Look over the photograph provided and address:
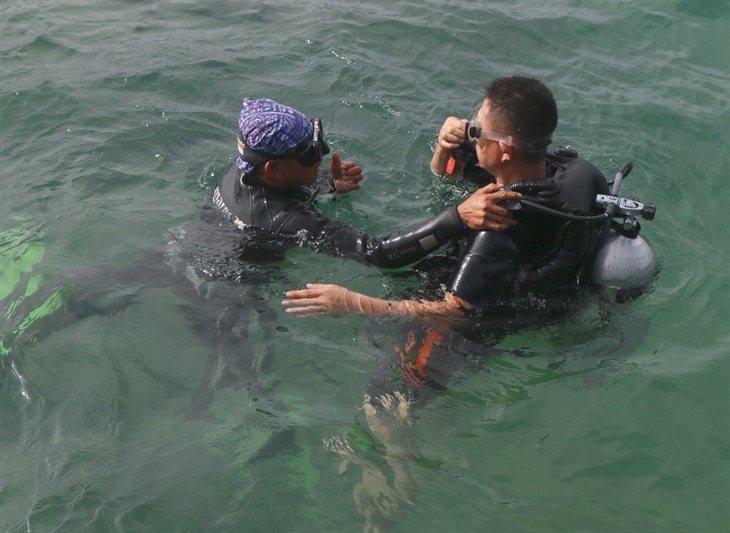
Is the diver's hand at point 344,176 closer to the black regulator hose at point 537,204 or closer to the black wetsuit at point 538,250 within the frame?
the black wetsuit at point 538,250

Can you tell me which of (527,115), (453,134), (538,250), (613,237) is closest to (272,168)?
(453,134)

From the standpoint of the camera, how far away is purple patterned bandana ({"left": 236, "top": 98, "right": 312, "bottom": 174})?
4.86m

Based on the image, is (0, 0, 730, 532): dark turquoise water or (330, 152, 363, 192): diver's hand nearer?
(0, 0, 730, 532): dark turquoise water

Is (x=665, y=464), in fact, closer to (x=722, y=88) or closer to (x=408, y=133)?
(x=408, y=133)

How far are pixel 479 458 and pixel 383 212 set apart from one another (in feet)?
8.28

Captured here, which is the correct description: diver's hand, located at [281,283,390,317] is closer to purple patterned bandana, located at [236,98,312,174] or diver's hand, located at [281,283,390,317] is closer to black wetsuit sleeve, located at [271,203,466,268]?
black wetsuit sleeve, located at [271,203,466,268]

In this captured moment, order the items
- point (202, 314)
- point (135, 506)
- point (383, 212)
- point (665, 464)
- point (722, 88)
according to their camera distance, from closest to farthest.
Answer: point (135, 506) < point (665, 464) < point (202, 314) < point (383, 212) < point (722, 88)

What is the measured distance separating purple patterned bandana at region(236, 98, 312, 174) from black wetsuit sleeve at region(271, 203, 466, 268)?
1.36ft

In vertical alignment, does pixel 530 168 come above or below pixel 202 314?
above

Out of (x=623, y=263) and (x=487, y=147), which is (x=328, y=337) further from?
(x=623, y=263)

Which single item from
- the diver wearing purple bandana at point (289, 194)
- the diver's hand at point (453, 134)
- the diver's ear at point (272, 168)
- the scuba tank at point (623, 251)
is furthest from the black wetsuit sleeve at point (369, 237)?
the diver's hand at point (453, 134)

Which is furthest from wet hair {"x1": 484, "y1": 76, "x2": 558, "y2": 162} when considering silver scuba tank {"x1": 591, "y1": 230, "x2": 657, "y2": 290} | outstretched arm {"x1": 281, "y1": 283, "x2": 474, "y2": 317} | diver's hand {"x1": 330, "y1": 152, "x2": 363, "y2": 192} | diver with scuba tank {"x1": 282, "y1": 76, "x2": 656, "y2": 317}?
diver's hand {"x1": 330, "y1": 152, "x2": 363, "y2": 192}

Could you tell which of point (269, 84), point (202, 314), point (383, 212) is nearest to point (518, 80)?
point (383, 212)

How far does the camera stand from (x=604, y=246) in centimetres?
444
